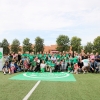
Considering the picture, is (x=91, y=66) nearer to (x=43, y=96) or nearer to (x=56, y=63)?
(x=56, y=63)

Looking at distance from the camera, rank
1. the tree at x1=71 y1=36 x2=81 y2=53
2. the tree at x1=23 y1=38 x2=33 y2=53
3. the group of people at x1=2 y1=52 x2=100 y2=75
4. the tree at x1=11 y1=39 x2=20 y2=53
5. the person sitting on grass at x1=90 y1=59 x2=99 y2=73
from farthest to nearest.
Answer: the tree at x1=11 y1=39 x2=20 y2=53, the tree at x1=71 y1=36 x2=81 y2=53, the tree at x1=23 y1=38 x2=33 y2=53, the person sitting on grass at x1=90 y1=59 x2=99 y2=73, the group of people at x1=2 y1=52 x2=100 y2=75

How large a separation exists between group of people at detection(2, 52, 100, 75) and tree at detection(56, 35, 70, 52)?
5657 cm

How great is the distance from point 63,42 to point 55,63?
58214 mm

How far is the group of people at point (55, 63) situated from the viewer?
16.0 m

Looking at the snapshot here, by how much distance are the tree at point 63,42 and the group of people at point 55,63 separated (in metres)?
56.6

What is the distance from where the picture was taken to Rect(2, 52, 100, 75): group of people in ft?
52.5

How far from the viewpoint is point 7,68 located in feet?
50.8

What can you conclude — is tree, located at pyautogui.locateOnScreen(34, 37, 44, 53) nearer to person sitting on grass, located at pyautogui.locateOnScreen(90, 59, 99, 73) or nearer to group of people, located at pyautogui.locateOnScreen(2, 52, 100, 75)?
group of people, located at pyautogui.locateOnScreen(2, 52, 100, 75)

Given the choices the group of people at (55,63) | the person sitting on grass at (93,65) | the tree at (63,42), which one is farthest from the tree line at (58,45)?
the person sitting on grass at (93,65)

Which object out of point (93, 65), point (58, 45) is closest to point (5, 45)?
point (58, 45)

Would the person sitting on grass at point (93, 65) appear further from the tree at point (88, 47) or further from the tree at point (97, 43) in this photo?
the tree at point (88, 47)

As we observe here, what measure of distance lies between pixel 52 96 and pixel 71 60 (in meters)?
9.83

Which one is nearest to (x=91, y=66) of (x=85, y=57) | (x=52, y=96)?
(x=85, y=57)

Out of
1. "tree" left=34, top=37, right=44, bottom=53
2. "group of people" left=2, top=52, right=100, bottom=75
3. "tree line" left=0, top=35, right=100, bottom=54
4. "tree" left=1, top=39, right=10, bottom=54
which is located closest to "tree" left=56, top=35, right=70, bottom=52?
"tree line" left=0, top=35, right=100, bottom=54
